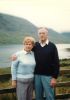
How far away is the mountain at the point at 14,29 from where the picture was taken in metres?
4.79

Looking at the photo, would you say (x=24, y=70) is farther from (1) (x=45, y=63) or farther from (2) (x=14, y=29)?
(2) (x=14, y=29)

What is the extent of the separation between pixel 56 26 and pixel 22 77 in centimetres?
221

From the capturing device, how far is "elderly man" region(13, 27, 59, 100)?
3.09 metres

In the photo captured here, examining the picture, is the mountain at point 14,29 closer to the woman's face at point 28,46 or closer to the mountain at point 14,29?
the mountain at point 14,29

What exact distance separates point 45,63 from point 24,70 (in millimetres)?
249

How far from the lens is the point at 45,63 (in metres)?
3.09

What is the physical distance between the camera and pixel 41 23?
16.1 feet

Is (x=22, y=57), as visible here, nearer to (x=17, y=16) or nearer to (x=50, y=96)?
(x=50, y=96)

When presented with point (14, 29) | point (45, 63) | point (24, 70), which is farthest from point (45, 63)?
point (14, 29)

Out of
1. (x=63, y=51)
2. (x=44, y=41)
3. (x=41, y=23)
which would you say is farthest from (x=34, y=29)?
(x=44, y=41)

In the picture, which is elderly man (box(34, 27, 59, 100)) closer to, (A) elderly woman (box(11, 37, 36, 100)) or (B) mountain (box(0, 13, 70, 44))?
(A) elderly woman (box(11, 37, 36, 100))

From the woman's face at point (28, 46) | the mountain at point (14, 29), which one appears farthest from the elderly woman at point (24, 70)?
the mountain at point (14, 29)

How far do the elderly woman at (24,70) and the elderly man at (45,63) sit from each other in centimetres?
7

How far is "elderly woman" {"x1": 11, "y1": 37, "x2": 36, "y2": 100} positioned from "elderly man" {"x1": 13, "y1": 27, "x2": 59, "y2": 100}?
0.07 metres
